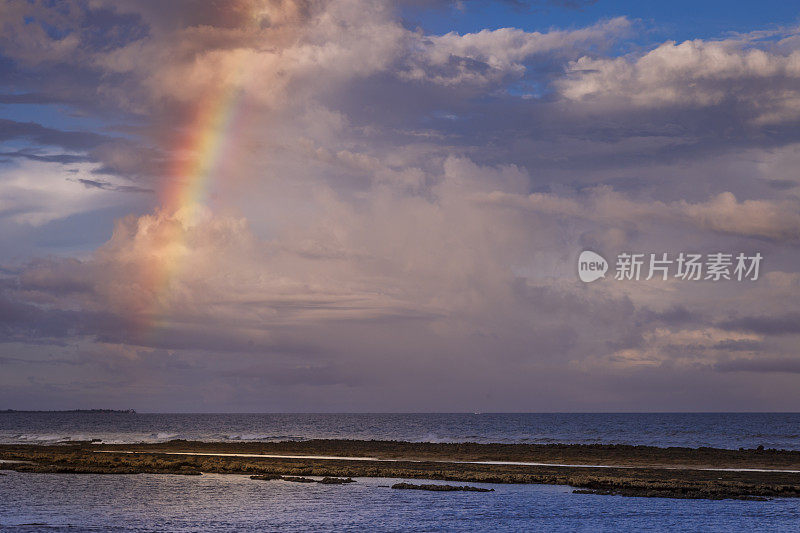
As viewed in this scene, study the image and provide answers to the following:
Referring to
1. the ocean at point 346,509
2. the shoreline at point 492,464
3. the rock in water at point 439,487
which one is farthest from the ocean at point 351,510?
the shoreline at point 492,464

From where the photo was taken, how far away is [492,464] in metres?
75.5

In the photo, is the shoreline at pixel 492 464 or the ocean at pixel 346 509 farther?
the shoreline at pixel 492 464

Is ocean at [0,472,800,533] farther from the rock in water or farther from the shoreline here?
the shoreline

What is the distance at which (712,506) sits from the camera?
4825cm

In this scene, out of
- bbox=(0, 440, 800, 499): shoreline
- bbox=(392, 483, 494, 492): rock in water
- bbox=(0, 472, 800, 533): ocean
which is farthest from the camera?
bbox=(0, 440, 800, 499): shoreline

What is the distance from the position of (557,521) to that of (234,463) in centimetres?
3797

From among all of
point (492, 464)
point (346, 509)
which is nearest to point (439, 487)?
point (346, 509)

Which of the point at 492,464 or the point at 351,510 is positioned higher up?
the point at 351,510

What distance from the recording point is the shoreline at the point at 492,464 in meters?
57.1

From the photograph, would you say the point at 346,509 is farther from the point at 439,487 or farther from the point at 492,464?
the point at 492,464

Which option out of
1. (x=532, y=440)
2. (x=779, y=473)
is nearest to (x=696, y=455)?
(x=779, y=473)

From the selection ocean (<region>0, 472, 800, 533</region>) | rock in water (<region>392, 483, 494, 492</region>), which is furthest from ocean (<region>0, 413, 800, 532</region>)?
rock in water (<region>392, 483, 494, 492</region>)

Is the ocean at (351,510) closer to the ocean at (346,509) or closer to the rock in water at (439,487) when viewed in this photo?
the ocean at (346,509)

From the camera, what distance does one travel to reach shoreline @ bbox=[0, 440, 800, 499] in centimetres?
5709
